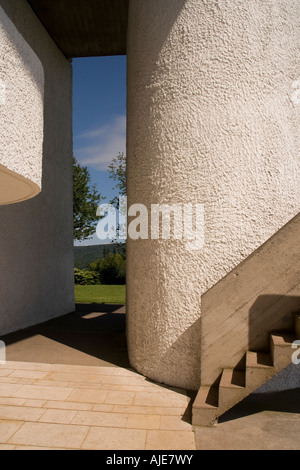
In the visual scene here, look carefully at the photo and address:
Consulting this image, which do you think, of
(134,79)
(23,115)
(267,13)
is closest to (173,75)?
(134,79)

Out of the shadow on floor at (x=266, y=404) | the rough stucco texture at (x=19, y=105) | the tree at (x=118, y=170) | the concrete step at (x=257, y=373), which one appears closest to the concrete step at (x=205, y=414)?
the shadow on floor at (x=266, y=404)

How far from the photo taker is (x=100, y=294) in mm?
15648

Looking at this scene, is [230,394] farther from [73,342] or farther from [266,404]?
[73,342]

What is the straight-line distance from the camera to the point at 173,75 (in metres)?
4.57

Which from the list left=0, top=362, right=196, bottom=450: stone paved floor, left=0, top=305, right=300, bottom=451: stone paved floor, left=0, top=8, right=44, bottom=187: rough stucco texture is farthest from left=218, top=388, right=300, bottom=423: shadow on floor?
left=0, top=8, right=44, bottom=187: rough stucco texture

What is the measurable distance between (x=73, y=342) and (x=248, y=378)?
4.20 metres

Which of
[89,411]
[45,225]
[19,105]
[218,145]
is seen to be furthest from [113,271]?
[19,105]

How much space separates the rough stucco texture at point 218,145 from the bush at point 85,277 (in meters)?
15.2

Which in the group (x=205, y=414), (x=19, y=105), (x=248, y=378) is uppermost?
(x=19, y=105)

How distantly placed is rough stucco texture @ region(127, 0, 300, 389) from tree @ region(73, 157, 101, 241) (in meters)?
20.2

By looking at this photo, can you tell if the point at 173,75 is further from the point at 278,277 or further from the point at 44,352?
the point at 44,352

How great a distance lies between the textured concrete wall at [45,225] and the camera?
760 cm
